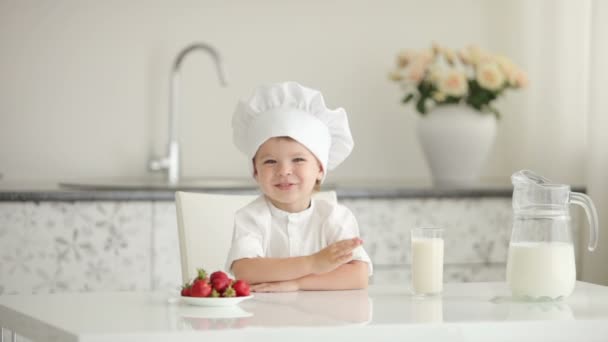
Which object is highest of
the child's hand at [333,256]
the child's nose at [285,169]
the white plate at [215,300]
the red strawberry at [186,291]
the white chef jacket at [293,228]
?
the child's nose at [285,169]

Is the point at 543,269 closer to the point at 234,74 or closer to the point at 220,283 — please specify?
the point at 220,283

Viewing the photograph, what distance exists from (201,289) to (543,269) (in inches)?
22.2

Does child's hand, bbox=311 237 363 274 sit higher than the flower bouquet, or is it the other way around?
the flower bouquet

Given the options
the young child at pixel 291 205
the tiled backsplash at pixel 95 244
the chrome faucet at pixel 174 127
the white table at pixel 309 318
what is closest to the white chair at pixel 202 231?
the young child at pixel 291 205

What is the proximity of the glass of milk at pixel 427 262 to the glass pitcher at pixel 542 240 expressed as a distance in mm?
121

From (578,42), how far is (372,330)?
227 cm

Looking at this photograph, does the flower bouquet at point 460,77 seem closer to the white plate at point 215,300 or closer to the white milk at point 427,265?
the white milk at point 427,265

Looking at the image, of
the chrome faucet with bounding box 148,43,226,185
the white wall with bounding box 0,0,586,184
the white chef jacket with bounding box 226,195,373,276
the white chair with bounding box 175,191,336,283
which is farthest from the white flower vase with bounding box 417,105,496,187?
the white chef jacket with bounding box 226,195,373,276

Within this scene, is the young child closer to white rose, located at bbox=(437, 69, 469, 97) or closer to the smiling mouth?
the smiling mouth

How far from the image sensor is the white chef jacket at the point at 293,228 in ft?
6.15

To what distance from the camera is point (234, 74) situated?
3.64 m

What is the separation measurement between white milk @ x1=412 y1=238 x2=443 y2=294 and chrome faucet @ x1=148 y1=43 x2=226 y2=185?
178 cm

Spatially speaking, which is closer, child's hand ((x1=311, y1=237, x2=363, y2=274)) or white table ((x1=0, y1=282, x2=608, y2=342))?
white table ((x1=0, y1=282, x2=608, y2=342))

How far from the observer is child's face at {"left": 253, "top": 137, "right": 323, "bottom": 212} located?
1.85 metres
